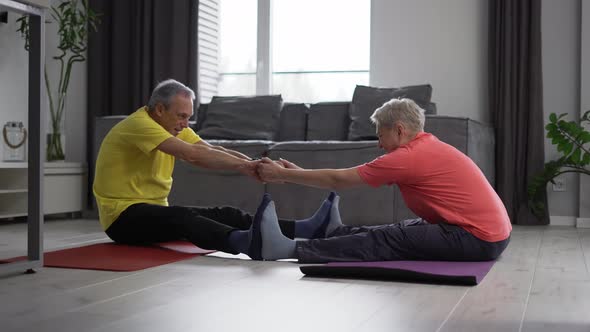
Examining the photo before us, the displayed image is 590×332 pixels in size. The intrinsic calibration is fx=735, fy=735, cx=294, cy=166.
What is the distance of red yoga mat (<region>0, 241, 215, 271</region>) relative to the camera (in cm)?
281

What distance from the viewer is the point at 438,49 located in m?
5.47

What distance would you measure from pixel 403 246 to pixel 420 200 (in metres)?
0.21

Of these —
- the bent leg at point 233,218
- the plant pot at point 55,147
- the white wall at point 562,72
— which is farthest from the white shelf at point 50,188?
the white wall at point 562,72

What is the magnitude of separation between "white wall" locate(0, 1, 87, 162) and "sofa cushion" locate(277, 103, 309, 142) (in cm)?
188

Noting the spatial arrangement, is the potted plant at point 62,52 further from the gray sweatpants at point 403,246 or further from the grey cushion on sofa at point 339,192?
the gray sweatpants at point 403,246

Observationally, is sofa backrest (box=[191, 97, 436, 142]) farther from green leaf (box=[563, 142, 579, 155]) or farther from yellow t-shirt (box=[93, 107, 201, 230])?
yellow t-shirt (box=[93, 107, 201, 230])

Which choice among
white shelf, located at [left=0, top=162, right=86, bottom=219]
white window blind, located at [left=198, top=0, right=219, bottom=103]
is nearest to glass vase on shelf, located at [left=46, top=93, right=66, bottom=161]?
white shelf, located at [left=0, top=162, right=86, bottom=219]

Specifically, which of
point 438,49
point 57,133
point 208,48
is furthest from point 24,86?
point 438,49

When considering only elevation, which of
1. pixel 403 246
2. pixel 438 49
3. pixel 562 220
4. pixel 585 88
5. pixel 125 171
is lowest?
pixel 562 220

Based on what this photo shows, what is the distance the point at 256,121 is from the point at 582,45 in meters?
2.30

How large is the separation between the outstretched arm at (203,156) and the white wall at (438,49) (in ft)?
8.60

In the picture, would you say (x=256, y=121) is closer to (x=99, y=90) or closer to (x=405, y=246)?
(x=99, y=90)

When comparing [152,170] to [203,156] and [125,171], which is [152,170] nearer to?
[125,171]

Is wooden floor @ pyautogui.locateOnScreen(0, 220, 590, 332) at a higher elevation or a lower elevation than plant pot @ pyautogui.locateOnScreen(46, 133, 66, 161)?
lower
